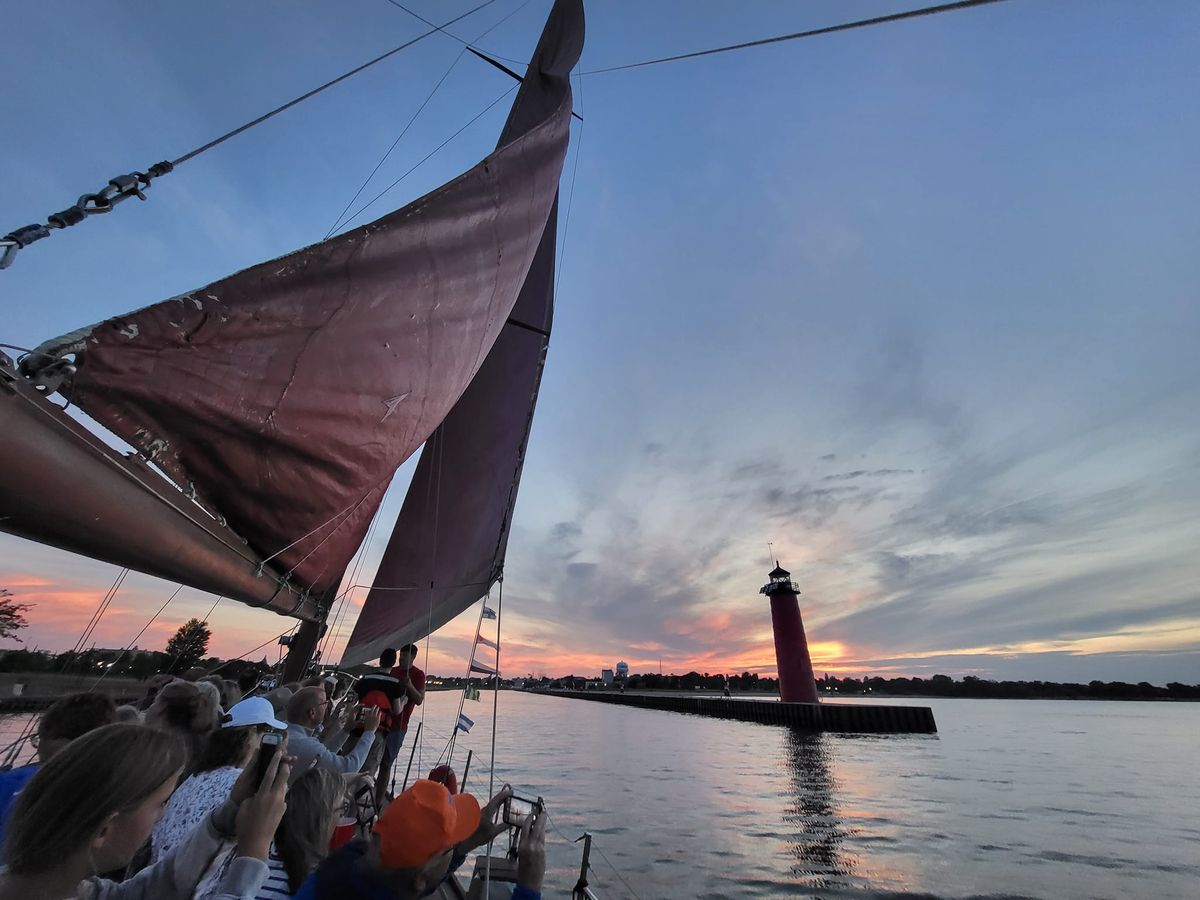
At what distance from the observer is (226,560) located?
2604mm

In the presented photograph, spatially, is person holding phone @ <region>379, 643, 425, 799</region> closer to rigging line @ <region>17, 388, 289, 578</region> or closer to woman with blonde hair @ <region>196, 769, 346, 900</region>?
rigging line @ <region>17, 388, 289, 578</region>

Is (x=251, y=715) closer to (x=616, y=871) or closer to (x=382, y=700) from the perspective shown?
(x=382, y=700)

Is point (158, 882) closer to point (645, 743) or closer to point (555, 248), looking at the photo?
point (555, 248)

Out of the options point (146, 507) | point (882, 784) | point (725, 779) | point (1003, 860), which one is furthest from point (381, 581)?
point (882, 784)

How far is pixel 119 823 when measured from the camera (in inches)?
46.3

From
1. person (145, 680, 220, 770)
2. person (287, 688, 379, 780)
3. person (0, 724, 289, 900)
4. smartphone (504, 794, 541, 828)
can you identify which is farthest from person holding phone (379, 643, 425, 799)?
person (0, 724, 289, 900)

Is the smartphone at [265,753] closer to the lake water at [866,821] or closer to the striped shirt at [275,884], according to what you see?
the striped shirt at [275,884]

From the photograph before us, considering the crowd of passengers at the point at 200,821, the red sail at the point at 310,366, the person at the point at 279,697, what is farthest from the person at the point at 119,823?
the person at the point at 279,697

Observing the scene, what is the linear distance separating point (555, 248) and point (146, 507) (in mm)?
9677

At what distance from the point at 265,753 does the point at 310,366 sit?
175 cm

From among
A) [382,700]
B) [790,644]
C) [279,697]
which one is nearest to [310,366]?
[279,697]

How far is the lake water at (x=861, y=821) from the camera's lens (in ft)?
31.3

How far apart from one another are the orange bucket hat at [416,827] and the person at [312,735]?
130cm

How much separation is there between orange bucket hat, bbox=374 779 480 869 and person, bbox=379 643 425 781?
4.59 m
